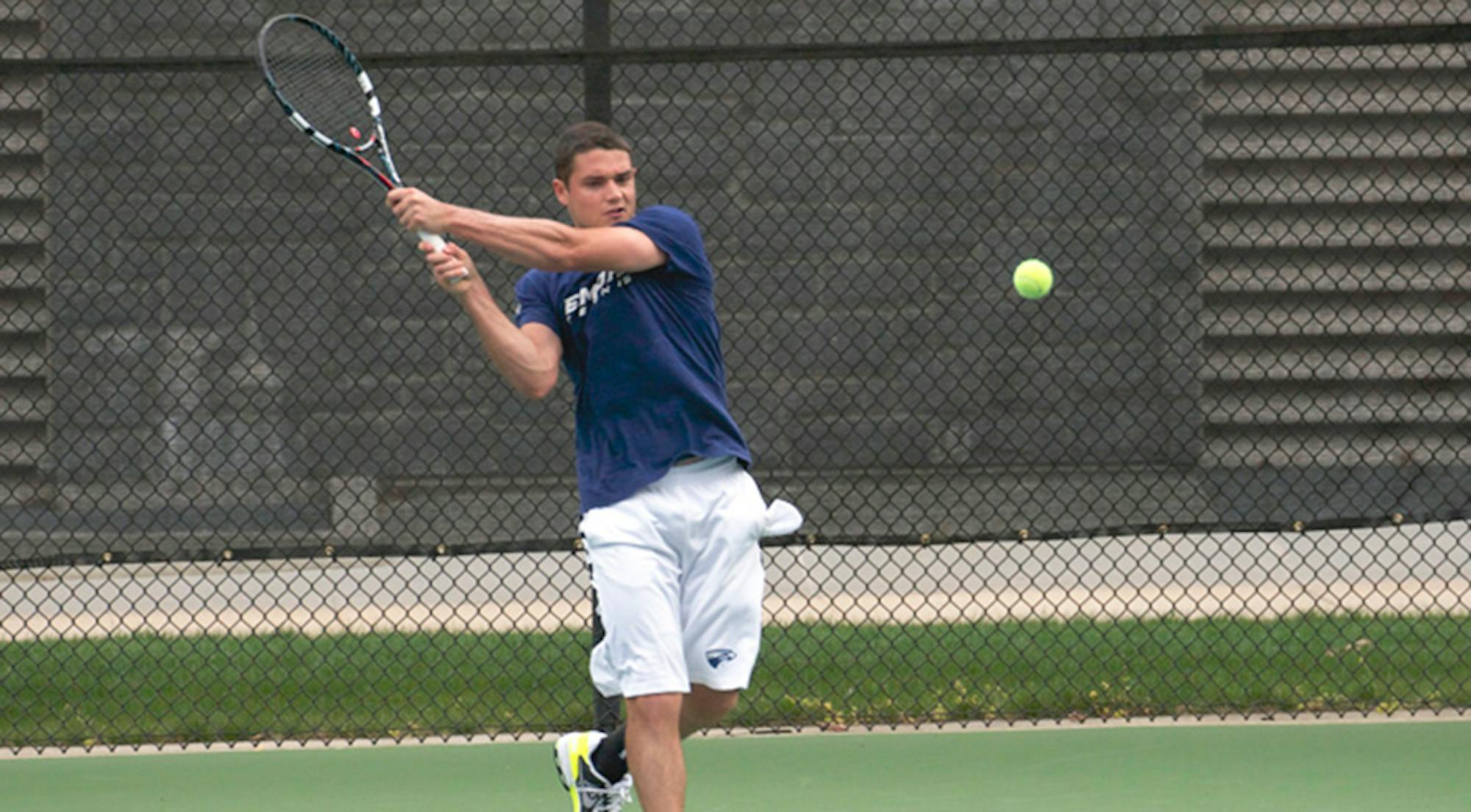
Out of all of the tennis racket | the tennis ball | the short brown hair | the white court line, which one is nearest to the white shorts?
the short brown hair

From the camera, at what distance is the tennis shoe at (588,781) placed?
4348 mm

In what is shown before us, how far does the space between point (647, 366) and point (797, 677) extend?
246 cm

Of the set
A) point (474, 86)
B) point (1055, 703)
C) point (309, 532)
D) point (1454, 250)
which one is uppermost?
point (474, 86)

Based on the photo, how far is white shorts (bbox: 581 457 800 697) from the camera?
3953 millimetres

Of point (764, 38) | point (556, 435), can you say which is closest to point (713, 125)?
point (764, 38)

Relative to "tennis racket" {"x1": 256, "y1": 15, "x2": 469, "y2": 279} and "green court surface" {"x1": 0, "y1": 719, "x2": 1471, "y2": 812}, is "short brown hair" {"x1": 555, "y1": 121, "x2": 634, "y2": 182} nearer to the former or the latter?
"tennis racket" {"x1": 256, "y1": 15, "x2": 469, "y2": 279}

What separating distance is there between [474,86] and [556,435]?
1.26 m

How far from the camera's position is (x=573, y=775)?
4.38 m

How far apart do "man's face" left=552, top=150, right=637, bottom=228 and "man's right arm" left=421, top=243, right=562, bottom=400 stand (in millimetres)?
255

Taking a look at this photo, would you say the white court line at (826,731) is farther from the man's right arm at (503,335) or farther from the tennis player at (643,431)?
the man's right arm at (503,335)

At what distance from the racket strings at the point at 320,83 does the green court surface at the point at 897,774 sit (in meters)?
1.67

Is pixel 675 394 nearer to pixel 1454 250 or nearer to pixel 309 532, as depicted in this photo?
pixel 309 532

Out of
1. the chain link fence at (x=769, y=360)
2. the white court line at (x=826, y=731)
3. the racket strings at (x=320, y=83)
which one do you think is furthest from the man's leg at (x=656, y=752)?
the chain link fence at (x=769, y=360)

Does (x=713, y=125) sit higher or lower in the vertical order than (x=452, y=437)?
higher
